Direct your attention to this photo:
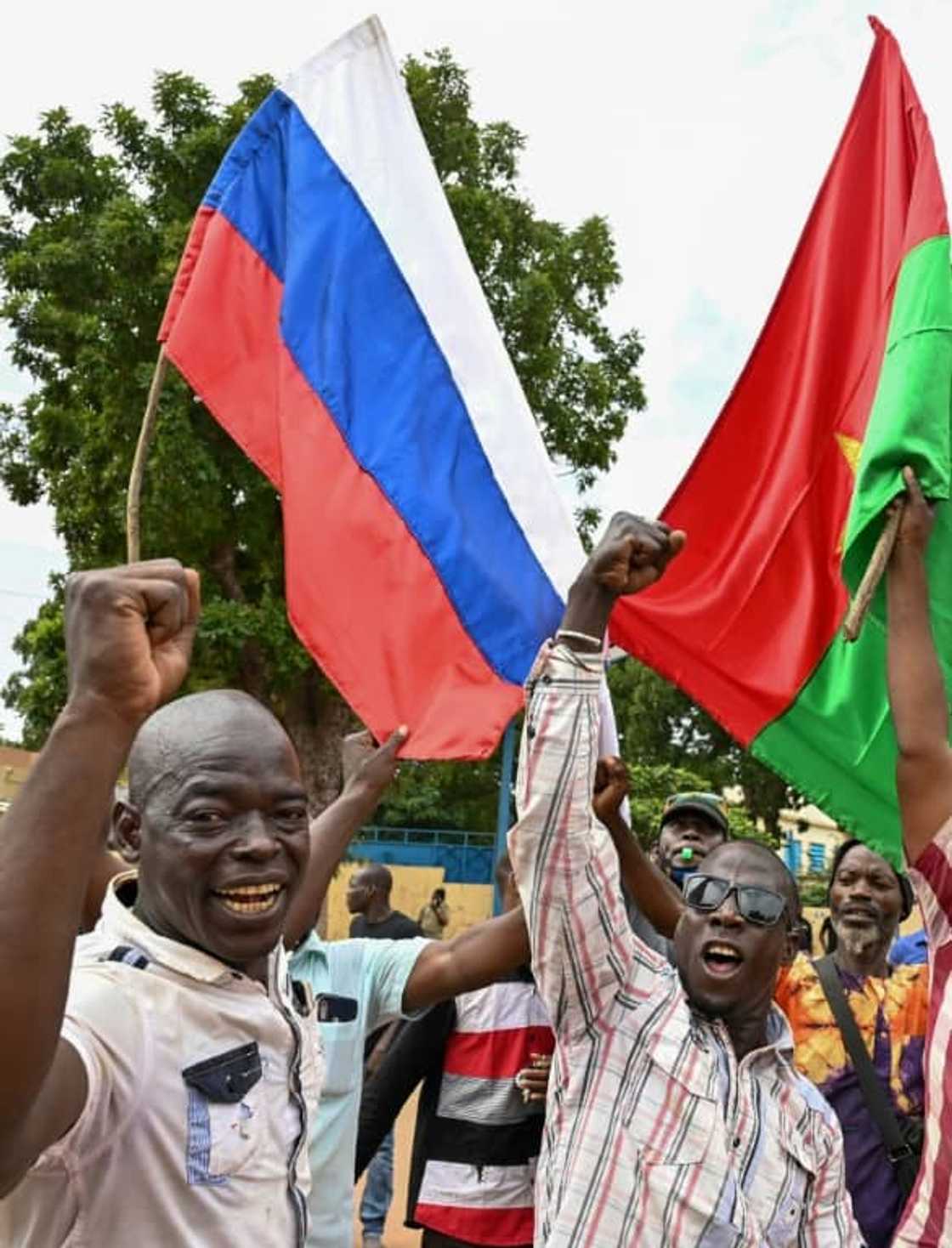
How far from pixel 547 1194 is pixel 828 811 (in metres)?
1.39

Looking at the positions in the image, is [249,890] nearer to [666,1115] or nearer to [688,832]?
[666,1115]

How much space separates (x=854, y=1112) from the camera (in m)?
3.82

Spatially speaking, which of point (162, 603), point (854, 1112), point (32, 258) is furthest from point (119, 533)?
point (162, 603)

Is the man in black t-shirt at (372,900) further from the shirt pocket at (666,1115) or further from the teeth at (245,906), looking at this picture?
the teeth at (245,906)

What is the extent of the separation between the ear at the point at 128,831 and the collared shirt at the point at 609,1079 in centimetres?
71

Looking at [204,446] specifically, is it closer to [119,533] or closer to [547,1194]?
[119,533]

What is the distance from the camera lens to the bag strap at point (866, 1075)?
12.2 ft

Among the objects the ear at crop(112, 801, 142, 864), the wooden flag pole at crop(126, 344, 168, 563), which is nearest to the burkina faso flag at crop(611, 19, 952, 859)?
the wooden flag pole at crop(126, 344, 168, 563)

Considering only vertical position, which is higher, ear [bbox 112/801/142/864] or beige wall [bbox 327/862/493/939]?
ear [bbox 112/801/142/864]

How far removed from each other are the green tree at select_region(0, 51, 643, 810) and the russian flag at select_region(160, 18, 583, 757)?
965 cm

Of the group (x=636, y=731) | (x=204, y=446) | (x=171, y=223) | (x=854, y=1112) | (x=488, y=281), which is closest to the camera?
(x=854, y=1112)

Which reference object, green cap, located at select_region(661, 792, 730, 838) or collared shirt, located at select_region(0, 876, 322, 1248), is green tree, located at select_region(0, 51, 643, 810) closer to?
green cap, located at select_region(661, 792, 730, 838)

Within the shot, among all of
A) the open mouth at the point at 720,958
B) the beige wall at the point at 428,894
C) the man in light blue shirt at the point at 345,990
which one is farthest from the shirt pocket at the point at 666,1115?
the beige wall at the point at 428,894

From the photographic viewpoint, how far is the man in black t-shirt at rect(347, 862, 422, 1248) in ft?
14.2
